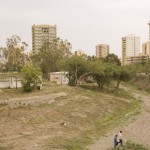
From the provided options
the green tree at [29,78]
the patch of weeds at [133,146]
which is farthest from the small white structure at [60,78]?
the patch of weeds at [133,146]

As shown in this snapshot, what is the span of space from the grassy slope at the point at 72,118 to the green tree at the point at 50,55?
38292 mm

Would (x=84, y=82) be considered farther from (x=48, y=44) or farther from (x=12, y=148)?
(x=12, y=148)

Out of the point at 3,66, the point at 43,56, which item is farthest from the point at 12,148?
the point at 3,66

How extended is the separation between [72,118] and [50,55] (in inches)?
2105

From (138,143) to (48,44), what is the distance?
74587mm

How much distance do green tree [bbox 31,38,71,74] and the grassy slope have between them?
38292 millimetres

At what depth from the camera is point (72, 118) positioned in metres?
39.2

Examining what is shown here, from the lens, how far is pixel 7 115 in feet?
124

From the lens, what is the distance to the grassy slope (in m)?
30.1

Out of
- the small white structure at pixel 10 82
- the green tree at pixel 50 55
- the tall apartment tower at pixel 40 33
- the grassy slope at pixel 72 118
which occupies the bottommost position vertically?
the grassy slope at pixel 72 118

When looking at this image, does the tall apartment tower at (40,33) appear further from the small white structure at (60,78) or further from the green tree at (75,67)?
the green tree at (75,67)

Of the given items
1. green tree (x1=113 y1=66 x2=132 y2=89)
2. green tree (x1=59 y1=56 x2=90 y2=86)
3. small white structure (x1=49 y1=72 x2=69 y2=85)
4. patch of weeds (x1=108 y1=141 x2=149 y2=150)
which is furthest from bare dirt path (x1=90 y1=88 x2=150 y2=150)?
small white structure (x1=49 y1=72 x2=69 y2=85)

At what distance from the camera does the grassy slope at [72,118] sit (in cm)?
3011

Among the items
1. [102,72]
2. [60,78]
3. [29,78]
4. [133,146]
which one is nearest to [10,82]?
[29,78]
